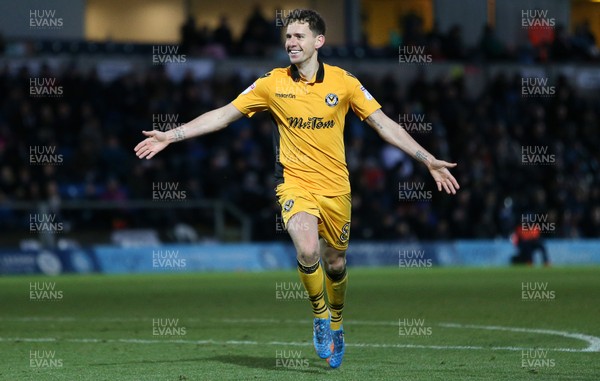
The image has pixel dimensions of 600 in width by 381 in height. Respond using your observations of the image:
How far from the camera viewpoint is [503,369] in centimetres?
852

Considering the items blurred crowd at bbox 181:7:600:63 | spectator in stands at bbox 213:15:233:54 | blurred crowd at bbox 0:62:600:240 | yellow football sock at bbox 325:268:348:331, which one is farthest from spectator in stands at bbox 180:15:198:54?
yellow football sock at bbox 325:268:348:331

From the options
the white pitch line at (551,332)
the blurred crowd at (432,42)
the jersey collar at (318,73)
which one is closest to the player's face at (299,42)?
the jersey collar at (318,73)

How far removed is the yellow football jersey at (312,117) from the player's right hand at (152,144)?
2.69ft

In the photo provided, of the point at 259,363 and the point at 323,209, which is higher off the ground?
the point at 323,209

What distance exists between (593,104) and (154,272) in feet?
47.4

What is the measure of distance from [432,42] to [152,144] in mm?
23634

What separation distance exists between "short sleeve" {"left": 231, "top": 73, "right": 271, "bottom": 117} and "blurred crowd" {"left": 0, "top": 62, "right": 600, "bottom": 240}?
14526mm

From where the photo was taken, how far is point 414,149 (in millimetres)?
8922

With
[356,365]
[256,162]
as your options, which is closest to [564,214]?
[256,162]

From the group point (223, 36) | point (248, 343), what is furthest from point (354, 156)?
point (248, 343)

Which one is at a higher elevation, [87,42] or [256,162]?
Result: [87,42]

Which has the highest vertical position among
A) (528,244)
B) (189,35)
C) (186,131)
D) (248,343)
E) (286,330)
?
(189,35)

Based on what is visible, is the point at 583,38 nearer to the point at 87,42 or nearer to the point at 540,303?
the point at 87,42

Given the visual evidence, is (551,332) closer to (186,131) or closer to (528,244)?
(186,131)
